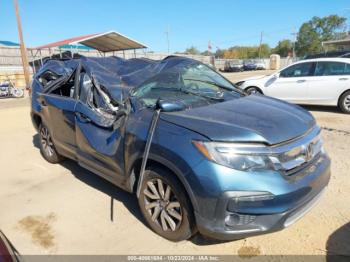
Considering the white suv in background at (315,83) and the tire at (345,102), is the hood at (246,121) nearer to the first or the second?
the white suv in background at (315,83)

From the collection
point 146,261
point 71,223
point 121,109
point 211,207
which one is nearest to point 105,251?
point 146,261

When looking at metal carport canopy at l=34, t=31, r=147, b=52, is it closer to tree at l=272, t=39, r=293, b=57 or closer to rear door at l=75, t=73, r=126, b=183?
rear door at l=75, t=73, r=126, b=183

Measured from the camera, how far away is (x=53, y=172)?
4.99 m

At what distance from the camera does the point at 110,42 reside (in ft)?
78.8

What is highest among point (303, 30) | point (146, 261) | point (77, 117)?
point (303, 30)

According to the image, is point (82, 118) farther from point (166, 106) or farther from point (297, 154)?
point (297, 154)

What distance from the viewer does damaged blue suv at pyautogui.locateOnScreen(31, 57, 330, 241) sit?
7.79ft

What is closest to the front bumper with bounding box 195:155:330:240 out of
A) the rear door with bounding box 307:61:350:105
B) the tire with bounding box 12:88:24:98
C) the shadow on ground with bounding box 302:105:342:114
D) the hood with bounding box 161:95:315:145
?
the hood with bounding box 161:95:315:145

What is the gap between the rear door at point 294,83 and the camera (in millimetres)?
8547

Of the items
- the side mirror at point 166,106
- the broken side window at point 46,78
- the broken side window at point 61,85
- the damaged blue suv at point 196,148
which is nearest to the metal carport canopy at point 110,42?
the broken side window at point 46,78

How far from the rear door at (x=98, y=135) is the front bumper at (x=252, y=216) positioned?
4.17 ft

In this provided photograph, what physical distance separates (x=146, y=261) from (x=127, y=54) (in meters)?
31.8

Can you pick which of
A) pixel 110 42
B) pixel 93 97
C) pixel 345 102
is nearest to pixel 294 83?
pixel 345 102

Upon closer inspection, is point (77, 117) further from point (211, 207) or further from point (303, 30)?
point (303, 30)
